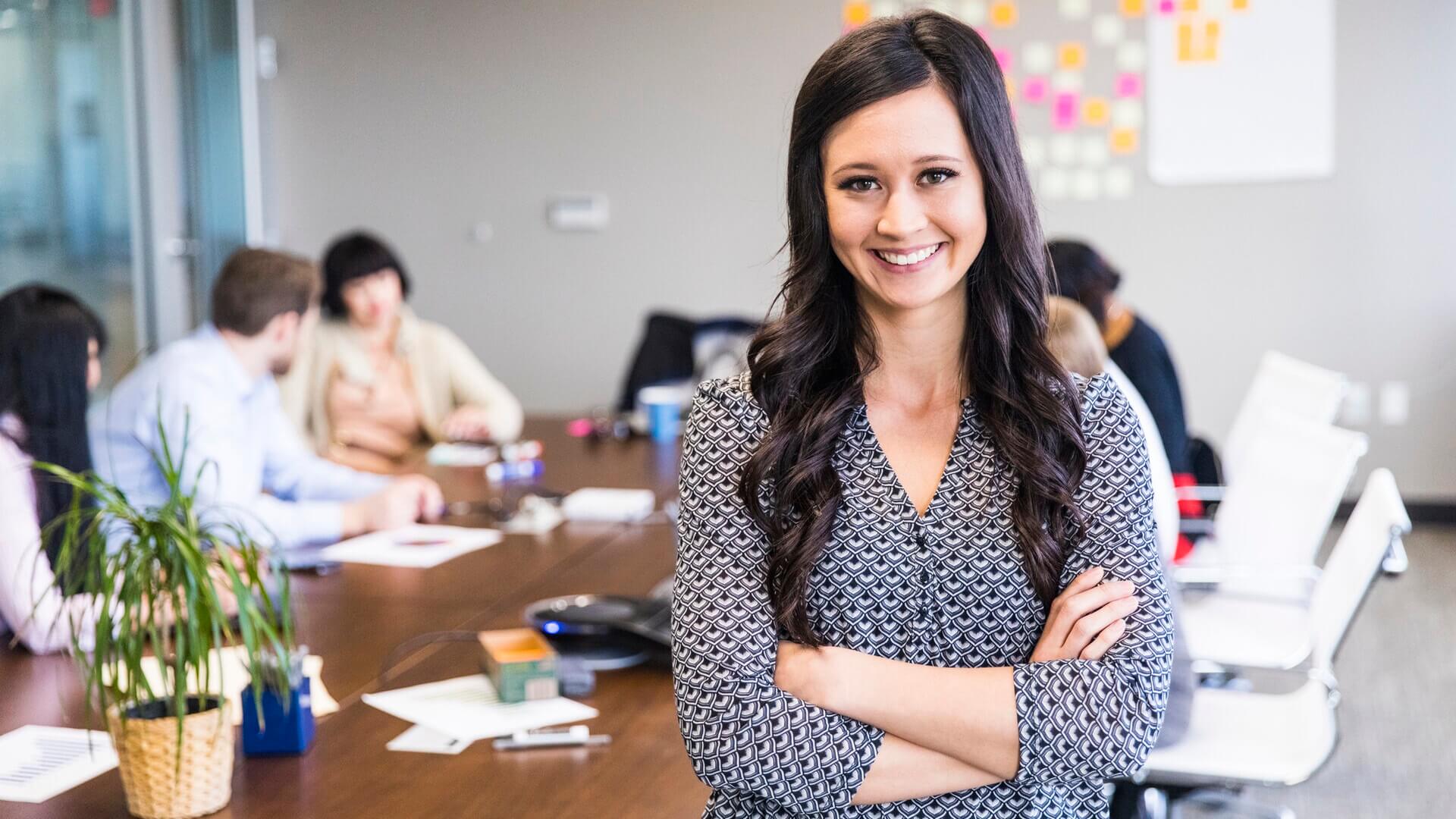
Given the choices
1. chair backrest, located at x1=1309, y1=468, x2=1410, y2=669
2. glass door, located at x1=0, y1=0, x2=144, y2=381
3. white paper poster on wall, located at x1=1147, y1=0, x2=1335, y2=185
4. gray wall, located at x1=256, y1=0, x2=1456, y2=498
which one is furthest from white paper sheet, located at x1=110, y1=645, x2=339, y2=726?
white paper poster on wall, located at x1=1147, y1=0, x2=1335, y2=185

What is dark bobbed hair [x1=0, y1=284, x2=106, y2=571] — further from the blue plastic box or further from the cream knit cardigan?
the cream knit cardigan

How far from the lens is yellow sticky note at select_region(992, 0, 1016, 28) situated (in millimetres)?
6191

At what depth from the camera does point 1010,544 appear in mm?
1322

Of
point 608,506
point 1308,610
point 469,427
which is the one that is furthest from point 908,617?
point 469,427

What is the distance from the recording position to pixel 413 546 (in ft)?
9.45

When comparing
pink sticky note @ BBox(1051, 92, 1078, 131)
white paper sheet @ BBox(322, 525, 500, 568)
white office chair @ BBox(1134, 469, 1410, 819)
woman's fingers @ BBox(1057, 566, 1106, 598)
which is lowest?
white office chair @ BBox(1134, 469, 1410, 819)

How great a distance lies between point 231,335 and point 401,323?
4.89ft

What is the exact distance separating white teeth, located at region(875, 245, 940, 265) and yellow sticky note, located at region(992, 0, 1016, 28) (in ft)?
17.3

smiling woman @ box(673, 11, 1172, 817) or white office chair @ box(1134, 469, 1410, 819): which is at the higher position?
smiling woman @ box(673, 11, 1172, 817)

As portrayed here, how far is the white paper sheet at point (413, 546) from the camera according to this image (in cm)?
276

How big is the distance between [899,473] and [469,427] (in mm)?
3092

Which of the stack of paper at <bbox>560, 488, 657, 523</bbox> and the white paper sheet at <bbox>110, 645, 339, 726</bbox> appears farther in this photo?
the stack of paper at <bbox>560, 488, 657, 523</bbox>

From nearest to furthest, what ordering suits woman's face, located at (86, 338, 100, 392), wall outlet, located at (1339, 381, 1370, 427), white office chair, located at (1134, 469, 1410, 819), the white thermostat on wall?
white office chair, located at (1134, 469, 1410, 819)
woman's face, located at (86, 338, 100, 392)
wall outlet, located at (1339, 381, 1370, 427)
the white thermostat on wall

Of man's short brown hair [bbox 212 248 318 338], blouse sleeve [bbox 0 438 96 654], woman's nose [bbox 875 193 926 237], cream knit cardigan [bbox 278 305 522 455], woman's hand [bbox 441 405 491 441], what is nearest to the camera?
woman's nose [bbox 875 193 926 237]
